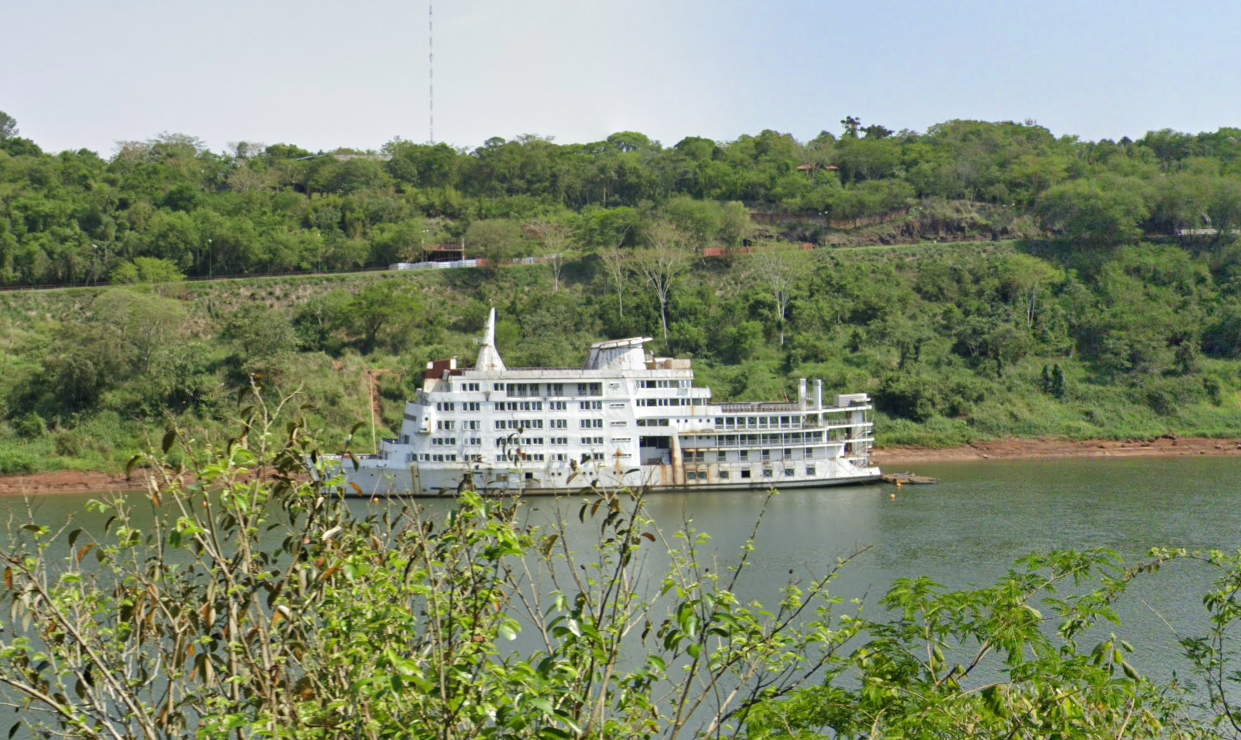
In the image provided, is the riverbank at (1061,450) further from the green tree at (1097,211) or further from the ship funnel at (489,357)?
the green tree at (1097,211)

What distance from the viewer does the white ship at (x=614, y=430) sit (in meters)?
37.0

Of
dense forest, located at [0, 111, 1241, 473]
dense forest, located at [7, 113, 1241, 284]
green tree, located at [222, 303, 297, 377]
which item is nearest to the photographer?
green tree, located at [222, 303, 297, 377]

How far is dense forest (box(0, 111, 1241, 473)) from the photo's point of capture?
47000 mm

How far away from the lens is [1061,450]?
151 ft

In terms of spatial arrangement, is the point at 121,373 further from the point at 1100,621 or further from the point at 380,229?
the point at 1100,621

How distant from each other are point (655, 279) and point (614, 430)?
2104 centimetres

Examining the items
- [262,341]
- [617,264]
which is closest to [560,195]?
[617,264]

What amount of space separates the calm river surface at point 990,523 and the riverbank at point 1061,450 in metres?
3.05

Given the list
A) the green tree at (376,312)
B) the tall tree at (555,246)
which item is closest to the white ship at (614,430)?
the green tree at (376,312)

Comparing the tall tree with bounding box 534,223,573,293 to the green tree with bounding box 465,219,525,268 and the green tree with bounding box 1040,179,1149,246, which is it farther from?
the green tree with bounding box 1040,179,1149,246

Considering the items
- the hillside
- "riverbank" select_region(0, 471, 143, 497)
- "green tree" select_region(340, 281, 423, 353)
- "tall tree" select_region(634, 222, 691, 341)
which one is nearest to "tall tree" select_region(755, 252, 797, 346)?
the hillside

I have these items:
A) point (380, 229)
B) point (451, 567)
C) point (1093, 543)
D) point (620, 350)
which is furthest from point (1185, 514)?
point (380, 229)

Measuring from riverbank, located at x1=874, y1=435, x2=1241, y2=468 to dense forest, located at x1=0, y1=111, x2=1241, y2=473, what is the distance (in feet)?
2.32

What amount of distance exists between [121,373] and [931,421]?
1214 inches
